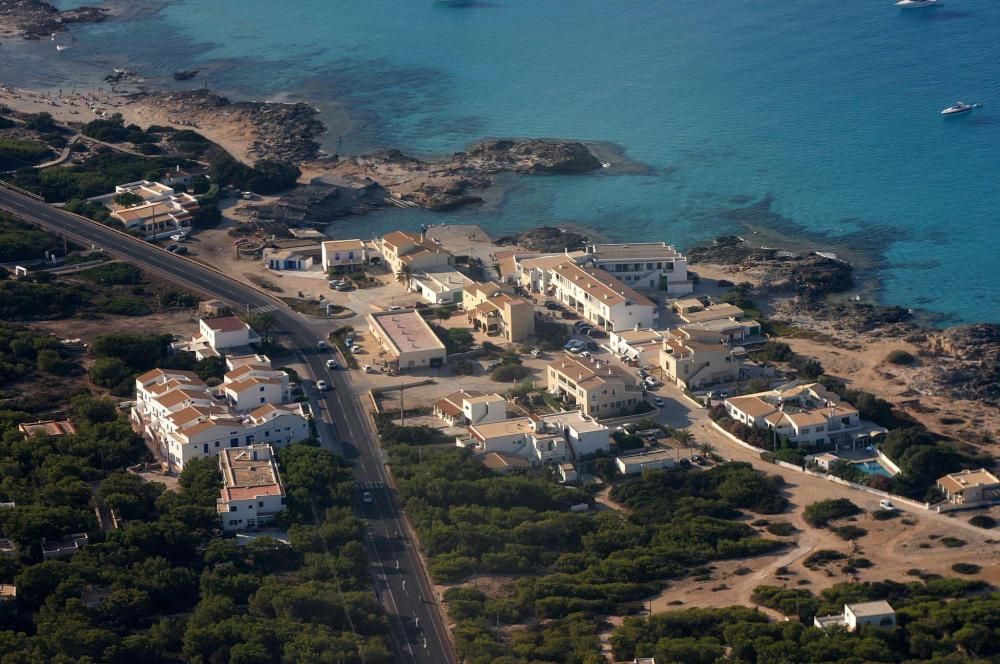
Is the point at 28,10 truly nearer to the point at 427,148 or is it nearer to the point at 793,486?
the point at 427,148

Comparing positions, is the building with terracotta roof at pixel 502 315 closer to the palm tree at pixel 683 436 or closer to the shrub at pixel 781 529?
the palm tree at pixel 683 436

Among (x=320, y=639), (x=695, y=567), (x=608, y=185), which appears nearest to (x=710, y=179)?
(x=608, y=185)

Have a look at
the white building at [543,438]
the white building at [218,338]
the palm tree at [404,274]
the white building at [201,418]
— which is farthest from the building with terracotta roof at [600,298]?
the white building at [201,418]

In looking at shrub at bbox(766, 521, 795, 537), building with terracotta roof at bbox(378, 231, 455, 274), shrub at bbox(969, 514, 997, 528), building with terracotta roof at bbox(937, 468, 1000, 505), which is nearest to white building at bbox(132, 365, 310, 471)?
building with terracotta roof at bbox(378, 231, 455, 274)

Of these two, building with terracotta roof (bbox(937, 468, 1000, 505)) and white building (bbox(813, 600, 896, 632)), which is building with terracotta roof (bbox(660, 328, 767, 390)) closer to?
building with terracotta roof (bbox(937, 468, 1000, 505))

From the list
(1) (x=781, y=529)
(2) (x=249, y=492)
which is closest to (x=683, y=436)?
(1) (x=781, y=529)

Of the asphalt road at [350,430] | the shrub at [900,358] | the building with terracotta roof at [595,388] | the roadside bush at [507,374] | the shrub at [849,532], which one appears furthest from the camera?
the shrub at [900,358]
